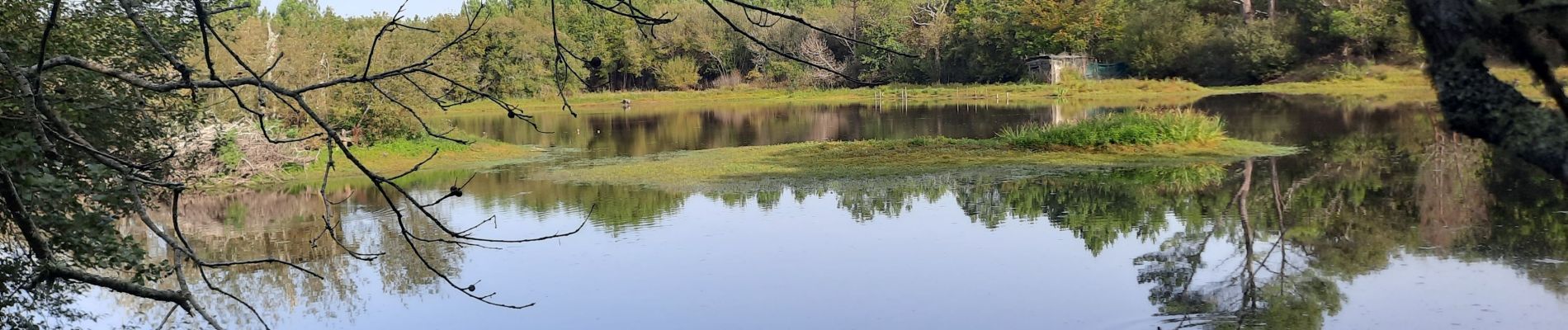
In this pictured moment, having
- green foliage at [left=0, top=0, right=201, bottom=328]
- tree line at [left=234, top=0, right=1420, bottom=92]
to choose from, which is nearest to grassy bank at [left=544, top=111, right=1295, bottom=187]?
green foliage at [left=0, top=0, right=201, bottom=328]

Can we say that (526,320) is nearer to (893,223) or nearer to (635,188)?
(893,223)

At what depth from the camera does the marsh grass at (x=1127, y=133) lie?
65.3ft

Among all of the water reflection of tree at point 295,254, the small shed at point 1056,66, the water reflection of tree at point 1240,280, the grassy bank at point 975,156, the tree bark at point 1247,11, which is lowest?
the water reflection of tree at point 295,254

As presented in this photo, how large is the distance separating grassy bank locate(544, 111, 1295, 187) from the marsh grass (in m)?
0.01

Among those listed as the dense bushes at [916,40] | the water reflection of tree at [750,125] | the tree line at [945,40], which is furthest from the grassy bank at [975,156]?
the tree line at [945,40]

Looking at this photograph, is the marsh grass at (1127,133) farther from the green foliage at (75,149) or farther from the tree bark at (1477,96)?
the tree bark at (1477,96)

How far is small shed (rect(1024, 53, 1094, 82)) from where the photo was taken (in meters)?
55.3

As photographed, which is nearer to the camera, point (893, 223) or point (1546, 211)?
point (1546, 211)

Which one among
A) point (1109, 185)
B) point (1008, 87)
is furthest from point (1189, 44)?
point (1109, 185)

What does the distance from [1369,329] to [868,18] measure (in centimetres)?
5731

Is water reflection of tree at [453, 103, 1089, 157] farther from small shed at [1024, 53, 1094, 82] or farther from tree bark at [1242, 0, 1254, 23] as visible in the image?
tree bark at [1242, 0, 1254, 23]

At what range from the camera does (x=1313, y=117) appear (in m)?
28.1

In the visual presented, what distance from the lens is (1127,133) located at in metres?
19.9

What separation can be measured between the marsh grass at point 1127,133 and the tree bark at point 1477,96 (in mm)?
→ 17379
